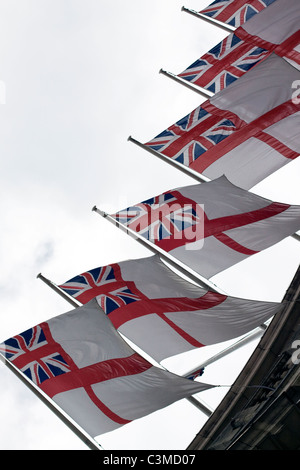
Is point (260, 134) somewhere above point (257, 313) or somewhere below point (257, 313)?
above

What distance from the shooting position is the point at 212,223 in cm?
2589

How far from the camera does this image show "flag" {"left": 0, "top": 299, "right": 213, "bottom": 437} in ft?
74.0

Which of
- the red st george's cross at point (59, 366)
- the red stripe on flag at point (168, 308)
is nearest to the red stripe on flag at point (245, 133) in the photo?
the red stripe on flag at point (168, 308)

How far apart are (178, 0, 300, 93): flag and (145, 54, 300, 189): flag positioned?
1.57 meters

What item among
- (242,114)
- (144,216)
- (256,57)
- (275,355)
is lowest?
(275,355)

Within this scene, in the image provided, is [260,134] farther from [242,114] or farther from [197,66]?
[197,66]

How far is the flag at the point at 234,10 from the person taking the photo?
113ft

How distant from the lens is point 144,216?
26.4m

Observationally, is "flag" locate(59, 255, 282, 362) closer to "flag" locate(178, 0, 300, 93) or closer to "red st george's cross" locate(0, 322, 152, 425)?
"red st george's cross" locate(0, 322, 152, 425)
